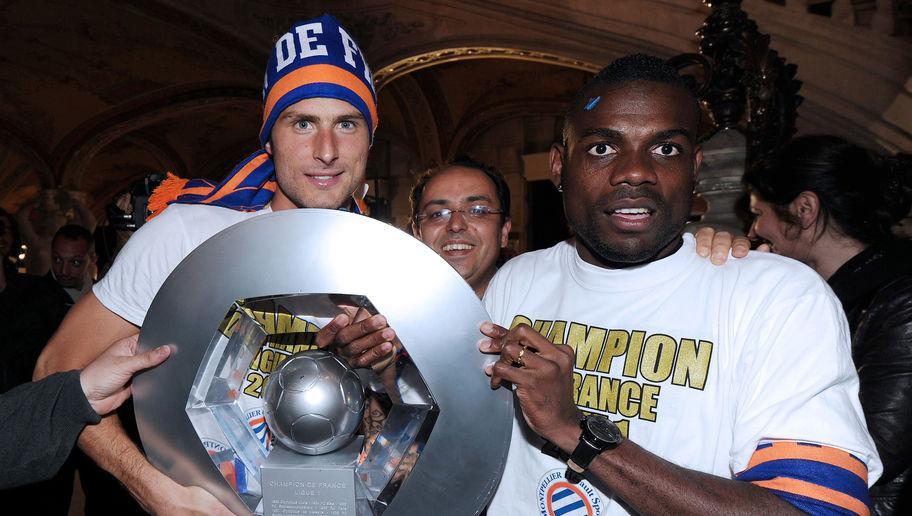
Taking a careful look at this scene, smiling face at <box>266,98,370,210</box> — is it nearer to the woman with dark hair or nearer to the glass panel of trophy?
the glass panel of trophy

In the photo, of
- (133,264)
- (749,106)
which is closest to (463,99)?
(749,106)

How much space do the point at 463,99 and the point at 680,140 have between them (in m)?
11.5

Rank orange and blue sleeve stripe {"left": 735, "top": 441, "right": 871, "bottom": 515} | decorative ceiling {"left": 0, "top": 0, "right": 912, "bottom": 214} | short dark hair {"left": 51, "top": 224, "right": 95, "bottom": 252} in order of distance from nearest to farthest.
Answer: orange and blue sleeve stripe {"left": 735, "top": 441, "right": 871, "bottom": 515}
short dark hair {"left": 51, "top": 224, "right": 95, "bottom": 252}
decorative ceiling {"left": 0, "top": 0, "right": 912, "bottom": 214}

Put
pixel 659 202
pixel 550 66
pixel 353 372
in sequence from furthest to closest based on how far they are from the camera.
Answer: pixel 550 66 → pixel 659 202 → pixel 353 372

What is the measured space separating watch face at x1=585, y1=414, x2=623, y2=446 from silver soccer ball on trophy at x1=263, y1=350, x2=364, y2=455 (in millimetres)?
401

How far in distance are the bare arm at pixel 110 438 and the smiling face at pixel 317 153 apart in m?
0.50

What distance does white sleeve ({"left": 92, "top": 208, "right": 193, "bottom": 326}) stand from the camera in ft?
4.76

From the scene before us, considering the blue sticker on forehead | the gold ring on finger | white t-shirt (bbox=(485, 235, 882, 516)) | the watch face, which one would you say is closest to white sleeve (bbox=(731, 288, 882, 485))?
white t-shirt (bbox=(485, 235, 882, 516))

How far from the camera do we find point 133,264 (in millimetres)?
1455

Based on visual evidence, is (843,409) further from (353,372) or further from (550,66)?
(550,66)

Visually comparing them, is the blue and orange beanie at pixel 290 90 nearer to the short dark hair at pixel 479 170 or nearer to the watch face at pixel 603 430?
the short dark hair at pixel 479 170

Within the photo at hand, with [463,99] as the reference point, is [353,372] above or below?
above

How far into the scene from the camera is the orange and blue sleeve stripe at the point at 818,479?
98cm

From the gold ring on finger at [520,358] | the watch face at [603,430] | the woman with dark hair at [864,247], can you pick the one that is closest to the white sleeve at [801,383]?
the watch face at [603,430]
